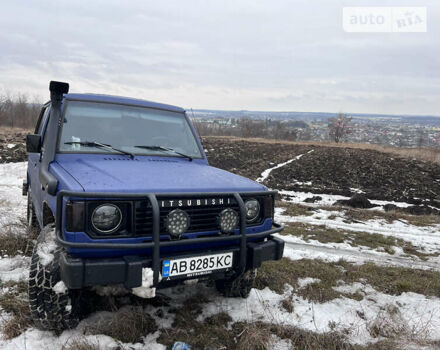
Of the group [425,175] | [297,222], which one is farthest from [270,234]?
[425,175]

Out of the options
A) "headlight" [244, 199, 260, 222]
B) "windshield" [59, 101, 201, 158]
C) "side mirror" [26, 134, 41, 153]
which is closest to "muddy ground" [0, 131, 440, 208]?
"windshield" [59, 101, 201, 158]

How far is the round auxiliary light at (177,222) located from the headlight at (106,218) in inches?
13.7

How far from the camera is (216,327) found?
9.62ft

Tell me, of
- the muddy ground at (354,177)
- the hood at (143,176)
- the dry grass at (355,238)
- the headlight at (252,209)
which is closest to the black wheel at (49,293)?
the hood at (143,176)

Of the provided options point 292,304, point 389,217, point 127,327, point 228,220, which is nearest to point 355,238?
point 389,217

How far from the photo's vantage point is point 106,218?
7.80 ft

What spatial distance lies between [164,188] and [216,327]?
1.34 m

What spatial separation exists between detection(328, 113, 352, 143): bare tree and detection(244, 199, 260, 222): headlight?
6622cm

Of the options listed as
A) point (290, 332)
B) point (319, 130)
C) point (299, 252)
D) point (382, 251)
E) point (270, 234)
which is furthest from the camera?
point (319, 130)

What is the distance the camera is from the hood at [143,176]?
2477 millimetres

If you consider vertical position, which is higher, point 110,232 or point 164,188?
point 164,188

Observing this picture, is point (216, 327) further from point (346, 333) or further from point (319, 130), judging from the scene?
point (319, 130)

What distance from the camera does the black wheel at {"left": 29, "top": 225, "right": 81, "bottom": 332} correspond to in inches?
98.7

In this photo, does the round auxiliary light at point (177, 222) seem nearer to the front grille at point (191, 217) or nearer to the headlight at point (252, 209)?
the front grille at point (191, 217)
